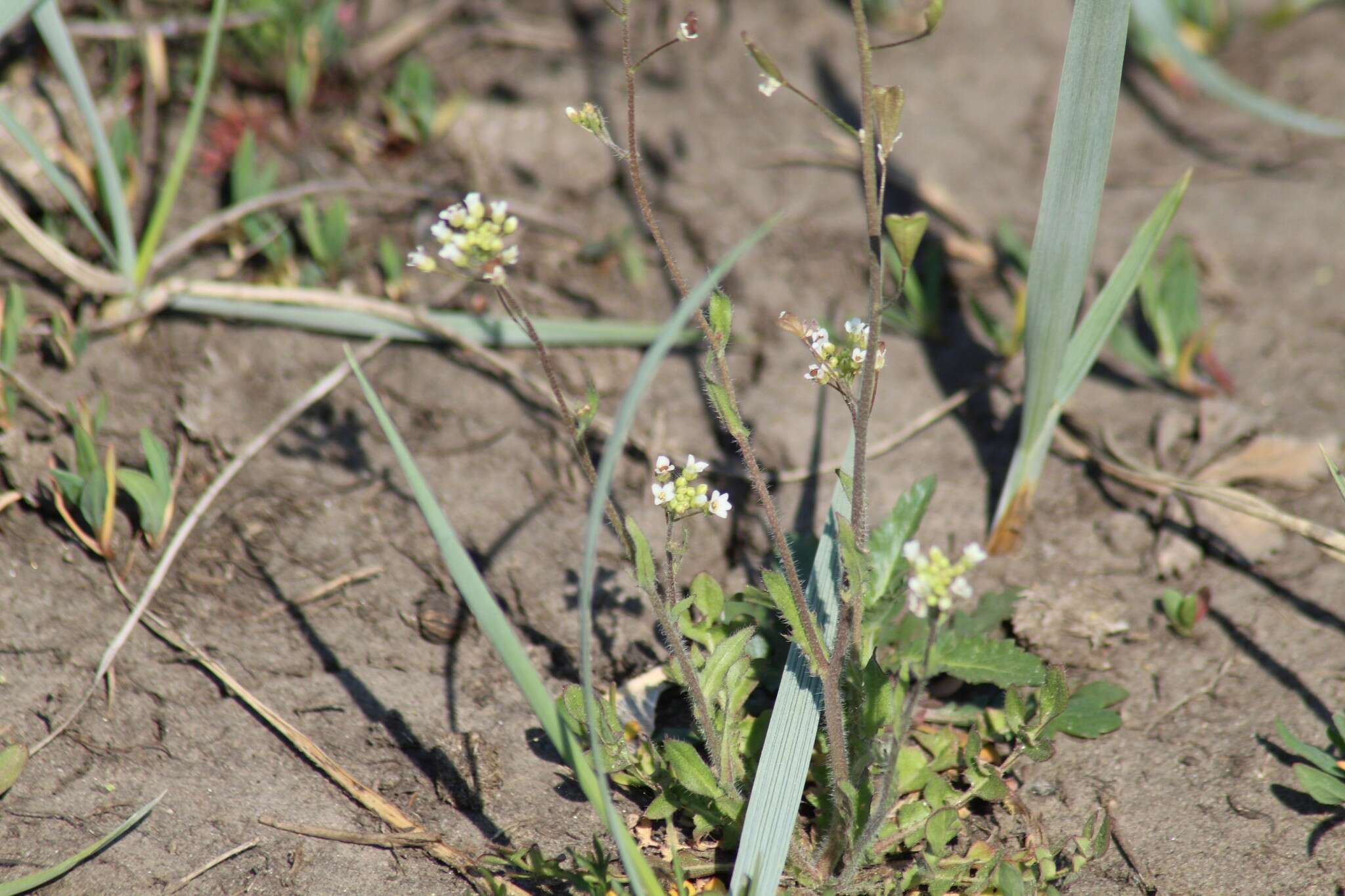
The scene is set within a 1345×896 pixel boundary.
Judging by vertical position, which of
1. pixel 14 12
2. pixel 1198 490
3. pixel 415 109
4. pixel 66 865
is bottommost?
pixel 66 865

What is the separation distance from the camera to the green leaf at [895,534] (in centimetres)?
192

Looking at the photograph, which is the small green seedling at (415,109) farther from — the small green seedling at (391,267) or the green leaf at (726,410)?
the green leaf at (726,410)

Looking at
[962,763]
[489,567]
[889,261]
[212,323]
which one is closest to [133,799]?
A: [489,567]

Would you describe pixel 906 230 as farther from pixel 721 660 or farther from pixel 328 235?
pixel 328 235

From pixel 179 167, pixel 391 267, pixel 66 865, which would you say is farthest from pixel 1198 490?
pixel 179 167

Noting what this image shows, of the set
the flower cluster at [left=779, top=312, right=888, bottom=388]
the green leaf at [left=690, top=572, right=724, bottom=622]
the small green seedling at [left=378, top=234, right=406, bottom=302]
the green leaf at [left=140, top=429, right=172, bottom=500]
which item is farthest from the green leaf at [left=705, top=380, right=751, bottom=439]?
the small green seedling at [left=378, top=234, right=406, bottom=302]

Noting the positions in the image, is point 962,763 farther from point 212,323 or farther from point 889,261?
point 212,323

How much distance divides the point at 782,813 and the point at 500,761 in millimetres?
606

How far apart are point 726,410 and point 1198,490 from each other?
137 centimetres

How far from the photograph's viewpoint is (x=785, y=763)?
1.60 m

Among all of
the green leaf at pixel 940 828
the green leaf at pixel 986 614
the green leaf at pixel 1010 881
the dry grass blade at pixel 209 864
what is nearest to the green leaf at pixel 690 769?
the green leaf at pixel 940 828

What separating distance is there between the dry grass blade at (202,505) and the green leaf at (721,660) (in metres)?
1.11

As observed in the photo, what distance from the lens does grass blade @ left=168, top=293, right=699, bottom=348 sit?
2.53 meters

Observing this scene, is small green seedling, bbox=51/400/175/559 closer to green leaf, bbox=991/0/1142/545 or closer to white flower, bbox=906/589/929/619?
white flower, bbox=906/589/929/619
